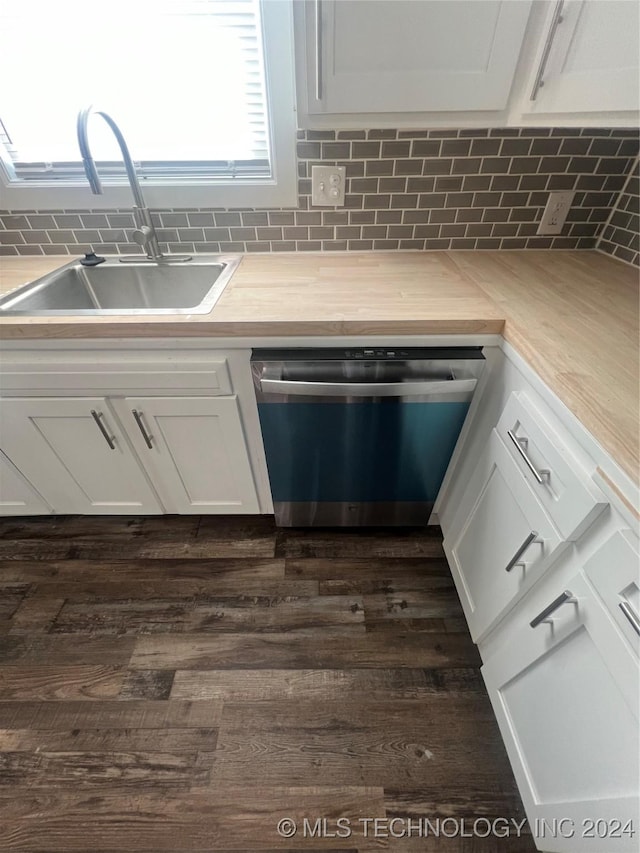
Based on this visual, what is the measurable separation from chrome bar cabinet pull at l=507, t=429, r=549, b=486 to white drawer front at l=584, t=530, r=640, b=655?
0.18 meters

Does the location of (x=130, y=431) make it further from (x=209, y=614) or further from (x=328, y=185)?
(x=328, y=185)

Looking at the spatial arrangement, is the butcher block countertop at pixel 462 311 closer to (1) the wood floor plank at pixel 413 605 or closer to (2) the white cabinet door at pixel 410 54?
(2) the white cabinet door at pixel 410 54

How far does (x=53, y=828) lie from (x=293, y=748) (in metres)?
0.64

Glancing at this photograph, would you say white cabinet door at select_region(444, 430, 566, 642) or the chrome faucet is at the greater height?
the chrome faucet

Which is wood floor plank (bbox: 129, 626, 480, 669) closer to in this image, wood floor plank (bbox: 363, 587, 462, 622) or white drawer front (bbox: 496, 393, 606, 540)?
wood floor plank (bbox: 363, 587, 462, 622)

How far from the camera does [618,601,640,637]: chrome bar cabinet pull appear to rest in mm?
529

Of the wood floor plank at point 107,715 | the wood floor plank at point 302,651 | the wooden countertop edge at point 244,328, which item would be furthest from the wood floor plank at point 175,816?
the wooden countertop edge at point 244,328

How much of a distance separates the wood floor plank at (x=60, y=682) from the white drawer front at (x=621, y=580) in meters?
1.39

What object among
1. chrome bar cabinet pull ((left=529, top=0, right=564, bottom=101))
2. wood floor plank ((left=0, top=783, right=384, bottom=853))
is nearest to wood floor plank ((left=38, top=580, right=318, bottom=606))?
wood floor plank ((left=0, top=783, right=384, bottom=853))

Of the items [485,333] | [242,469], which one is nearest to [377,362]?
[485,333]

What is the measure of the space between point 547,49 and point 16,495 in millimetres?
2213

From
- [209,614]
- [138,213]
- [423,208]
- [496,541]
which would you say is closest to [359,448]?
[496,541]

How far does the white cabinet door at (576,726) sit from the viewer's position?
57 cm

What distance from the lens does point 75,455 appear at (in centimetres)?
127
